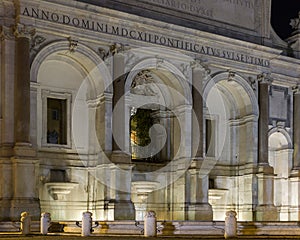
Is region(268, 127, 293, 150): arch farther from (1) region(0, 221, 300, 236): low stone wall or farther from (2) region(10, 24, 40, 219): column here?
(2) region(10, 24, 40, 219): column

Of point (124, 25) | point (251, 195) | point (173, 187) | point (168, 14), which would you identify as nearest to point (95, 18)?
point (124, 25)

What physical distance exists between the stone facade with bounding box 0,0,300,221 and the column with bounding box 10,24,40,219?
48 millimetres

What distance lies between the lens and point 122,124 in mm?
27578

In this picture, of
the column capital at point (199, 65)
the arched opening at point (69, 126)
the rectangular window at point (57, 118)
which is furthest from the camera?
the column capital at point (199, 65)

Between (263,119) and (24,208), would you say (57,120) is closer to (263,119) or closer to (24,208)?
(24,208)

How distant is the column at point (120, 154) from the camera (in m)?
26.6

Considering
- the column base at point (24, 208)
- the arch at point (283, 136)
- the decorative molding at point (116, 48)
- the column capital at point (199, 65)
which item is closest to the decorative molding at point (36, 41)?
the decorative molding at point (116, 48)

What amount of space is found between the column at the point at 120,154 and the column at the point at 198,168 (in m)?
3.83

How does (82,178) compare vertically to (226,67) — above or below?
below

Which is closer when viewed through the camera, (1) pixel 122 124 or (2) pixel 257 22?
(1) pixel 122 124

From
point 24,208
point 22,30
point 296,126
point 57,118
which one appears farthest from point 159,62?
point 296,126

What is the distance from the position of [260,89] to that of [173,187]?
25.2 ft

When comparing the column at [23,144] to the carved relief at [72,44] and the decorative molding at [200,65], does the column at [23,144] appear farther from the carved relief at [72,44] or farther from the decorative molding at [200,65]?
the decorative molding at [200,65]

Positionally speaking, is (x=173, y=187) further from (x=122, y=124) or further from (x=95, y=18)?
(x=95, y=18)
